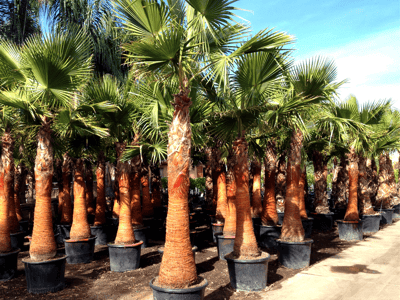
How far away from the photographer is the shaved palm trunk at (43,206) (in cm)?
674

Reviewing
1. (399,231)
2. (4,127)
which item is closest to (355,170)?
(399,231)

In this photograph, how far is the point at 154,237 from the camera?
42.3 feet

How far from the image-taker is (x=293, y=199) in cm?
821

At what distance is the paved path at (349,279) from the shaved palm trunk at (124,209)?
3.82 m

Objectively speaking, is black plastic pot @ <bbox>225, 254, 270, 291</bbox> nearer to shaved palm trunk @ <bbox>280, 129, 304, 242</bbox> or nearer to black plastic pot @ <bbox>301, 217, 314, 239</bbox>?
shaved palm trunk @ <bbox>280, 129, 304, 242</bbox>

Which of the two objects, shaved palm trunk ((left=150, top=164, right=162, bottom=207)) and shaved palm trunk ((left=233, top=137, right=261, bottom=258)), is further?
shaved palm trunk ((left=150, top=164, right=162, bottom=207))

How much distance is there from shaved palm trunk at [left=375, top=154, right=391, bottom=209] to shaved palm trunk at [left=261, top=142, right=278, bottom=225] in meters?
8.62

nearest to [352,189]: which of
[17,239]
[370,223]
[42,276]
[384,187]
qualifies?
[370,223]

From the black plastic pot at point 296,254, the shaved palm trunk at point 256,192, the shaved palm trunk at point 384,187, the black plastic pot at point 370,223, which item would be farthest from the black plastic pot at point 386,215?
the black plastic pot at point 296,254

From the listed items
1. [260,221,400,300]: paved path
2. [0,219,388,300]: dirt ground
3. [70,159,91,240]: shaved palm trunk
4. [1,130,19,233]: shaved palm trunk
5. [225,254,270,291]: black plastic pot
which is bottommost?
[260,221,400,300]: paved path

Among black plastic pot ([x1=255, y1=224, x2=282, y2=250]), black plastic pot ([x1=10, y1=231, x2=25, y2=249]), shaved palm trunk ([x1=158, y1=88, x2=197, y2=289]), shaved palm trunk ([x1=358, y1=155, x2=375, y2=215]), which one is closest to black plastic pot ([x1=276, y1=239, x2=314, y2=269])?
Result: black plastic pot ([x1=255, y1=224, x2=282, y2=250])

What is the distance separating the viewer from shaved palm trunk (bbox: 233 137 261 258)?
6.68 m

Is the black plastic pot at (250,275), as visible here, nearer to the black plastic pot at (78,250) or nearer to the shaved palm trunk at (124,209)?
the shaved palm trunk at (124,209)

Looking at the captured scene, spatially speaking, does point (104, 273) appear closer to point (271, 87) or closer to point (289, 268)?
point (289, 268)
